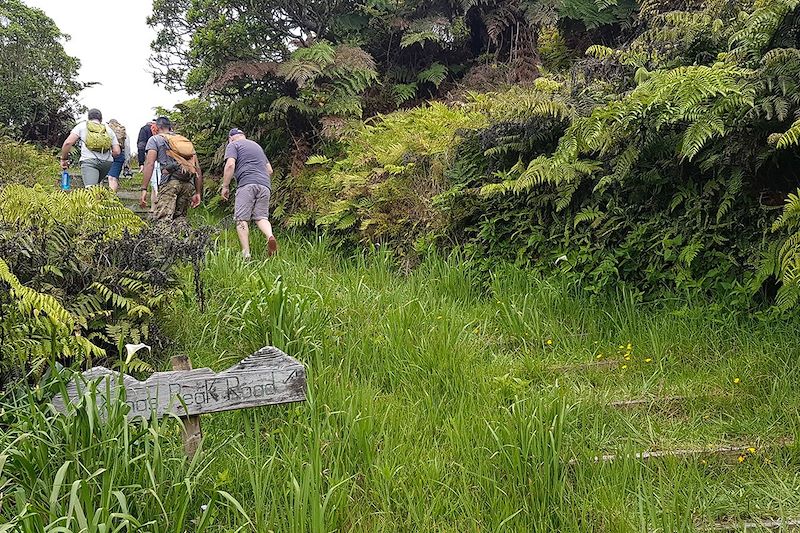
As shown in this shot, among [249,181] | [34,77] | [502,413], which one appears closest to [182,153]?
[249,181]

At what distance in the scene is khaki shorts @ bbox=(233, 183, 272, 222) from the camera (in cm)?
673

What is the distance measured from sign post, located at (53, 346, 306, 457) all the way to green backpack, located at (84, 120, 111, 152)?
264 inches

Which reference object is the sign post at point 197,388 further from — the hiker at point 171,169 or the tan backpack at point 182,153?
the tan backpack at point 182,153

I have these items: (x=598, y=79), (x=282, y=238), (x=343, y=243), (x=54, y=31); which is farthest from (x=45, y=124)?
(x=598, y=79)

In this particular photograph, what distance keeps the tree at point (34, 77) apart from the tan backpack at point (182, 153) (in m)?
10.3

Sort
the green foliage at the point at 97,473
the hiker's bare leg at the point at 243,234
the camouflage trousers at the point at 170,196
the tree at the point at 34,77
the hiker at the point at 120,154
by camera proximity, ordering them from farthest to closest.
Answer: the tree at the point at 34,77 < the hiker at the point at 120,154 < the camouflage trousers at the point at 170,196 < the hiker's bare leg at the point at 243,234 < the green foliage at the point at 97,473

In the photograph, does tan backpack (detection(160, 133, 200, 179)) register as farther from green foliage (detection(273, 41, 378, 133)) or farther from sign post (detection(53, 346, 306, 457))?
sign post (detection(53, 346, 306, 457))

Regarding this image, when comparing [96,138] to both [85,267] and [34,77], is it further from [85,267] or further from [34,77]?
[34,77]

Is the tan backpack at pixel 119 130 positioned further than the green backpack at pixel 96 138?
Yes

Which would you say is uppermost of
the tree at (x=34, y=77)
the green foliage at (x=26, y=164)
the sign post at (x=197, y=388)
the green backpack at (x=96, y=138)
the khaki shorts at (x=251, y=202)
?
the tree at (x=34, y=77)

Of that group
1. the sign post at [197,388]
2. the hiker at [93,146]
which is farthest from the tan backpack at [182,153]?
the sign post at [197,388]

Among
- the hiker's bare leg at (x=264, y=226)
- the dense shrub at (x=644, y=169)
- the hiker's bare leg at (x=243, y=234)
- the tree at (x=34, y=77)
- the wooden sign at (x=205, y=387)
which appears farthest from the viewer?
the tree at (x=34, y=77)

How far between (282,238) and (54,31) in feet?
50.0

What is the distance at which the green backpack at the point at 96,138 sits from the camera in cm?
835
